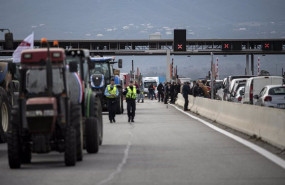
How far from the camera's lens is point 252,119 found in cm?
2094

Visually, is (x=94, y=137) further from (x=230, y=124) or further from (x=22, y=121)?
(x=230, y=124)

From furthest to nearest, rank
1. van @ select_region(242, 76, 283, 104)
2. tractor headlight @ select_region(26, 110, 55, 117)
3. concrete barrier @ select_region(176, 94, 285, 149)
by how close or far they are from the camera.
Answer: van @ select_region(242, 76, 283, 104), concrete barrier @ select_region(176, 94, 285, 149), tractor headlight @ select_region(26, 110, 55, 117)

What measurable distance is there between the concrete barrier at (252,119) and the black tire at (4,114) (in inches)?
243

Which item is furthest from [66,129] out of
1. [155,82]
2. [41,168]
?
[155,82]

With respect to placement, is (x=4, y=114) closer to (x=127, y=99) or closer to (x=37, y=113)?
(x=37, y=113)

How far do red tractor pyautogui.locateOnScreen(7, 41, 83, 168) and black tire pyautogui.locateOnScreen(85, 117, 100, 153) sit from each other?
4.25 feet

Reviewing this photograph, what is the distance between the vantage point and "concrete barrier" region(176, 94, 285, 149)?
17281 mm

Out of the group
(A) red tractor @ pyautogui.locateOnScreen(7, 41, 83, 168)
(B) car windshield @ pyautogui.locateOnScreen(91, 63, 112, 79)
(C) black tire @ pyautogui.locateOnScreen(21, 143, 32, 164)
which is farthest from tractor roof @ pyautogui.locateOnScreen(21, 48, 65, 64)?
(B) car windshield @ pyautogui.locateOnScreen(91, 63, 112, 79)

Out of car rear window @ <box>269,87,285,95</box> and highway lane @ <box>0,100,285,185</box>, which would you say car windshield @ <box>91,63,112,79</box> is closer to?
car rear window @ <box>269,87,285,95</box>

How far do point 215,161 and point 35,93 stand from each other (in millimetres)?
3452

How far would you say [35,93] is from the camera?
1470 centimetres

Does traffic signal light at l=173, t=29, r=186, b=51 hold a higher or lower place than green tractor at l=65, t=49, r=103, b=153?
higher

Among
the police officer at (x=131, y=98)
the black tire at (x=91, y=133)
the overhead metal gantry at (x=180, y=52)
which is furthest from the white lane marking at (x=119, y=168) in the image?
the overhead metal gantry at (x=180, y=52)

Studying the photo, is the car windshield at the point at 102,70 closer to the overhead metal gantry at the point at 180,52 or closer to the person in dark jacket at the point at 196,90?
the person in dark jacket at the point at 196,90
